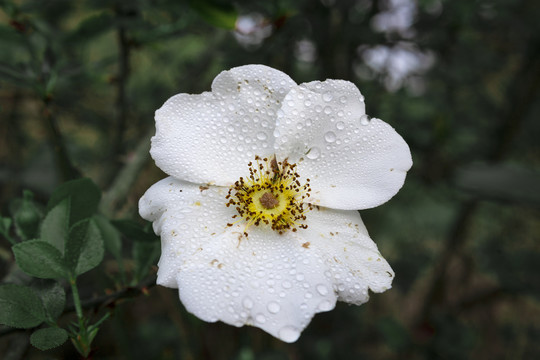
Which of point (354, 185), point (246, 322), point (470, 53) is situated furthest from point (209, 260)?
point (470, 53)

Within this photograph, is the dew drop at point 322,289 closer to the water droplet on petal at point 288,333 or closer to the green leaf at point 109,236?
the water droplet on petal at point 288,333

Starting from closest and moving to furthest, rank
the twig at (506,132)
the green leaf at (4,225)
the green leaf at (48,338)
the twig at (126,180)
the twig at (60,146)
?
the green leaf at (48,338) < the green leaf at (4,225) < the twig at (60,146) < the twig at (126,180) < the twig at (506,132)

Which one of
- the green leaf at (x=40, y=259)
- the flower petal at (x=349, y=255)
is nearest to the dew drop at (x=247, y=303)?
the flower petal at (x=349, y=255)

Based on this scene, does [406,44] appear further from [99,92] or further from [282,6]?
[99,92]


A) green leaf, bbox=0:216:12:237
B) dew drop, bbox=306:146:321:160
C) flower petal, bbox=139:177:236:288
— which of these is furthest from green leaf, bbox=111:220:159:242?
dew drop, bbox=306:146:321:160

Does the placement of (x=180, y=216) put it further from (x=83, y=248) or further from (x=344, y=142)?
(x=344, y=142)

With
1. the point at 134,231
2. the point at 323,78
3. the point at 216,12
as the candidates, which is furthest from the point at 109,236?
the point at 323,78
